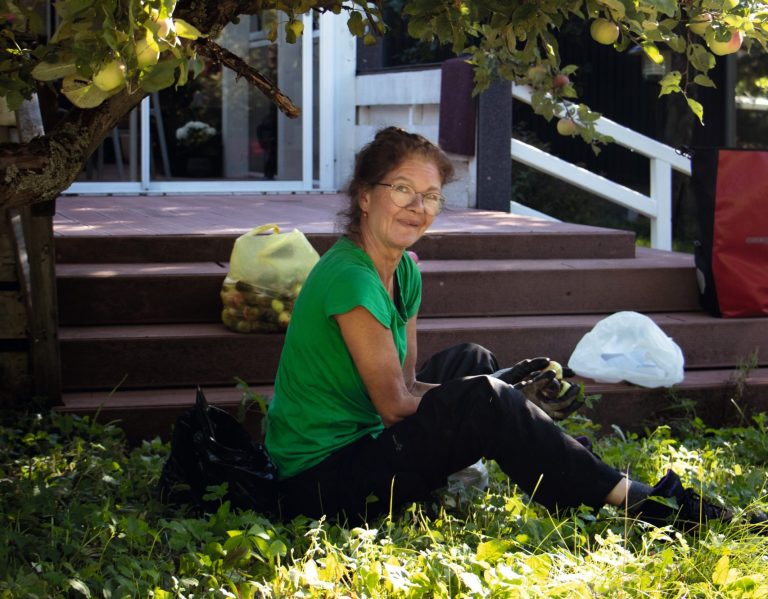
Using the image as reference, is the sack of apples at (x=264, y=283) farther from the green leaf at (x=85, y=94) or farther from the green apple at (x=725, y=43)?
the green leaf at (x=85, y=94)

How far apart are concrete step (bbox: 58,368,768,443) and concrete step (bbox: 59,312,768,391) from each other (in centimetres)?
8

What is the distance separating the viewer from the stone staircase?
16.9 feet

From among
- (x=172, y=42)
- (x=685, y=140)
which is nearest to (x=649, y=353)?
(x=172, y=42)

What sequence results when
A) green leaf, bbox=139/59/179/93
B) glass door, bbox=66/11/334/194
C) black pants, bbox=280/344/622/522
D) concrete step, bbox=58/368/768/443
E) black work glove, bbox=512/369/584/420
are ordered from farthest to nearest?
glass door, bbox=66/11/334/194 < concrete step, bbox=58/368/768/443 < black work glove, bbox=512/369/584/420 < black pants, bbox=280/344/622/522 < green leaf, bbox=139/59/179/93

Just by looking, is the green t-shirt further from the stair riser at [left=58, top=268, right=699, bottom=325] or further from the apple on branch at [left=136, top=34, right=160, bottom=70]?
the stair riser at [left=58, top=268, right=699, bottom=325]

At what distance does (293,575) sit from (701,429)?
9.02 ft

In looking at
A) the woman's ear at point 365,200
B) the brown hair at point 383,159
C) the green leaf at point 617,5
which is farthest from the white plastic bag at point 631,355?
the green leaf at point 617,5

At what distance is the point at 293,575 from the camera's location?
3.01 meters

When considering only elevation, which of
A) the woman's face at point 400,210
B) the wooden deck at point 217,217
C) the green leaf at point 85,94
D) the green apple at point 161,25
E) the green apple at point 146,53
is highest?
the green apple at point 161,25

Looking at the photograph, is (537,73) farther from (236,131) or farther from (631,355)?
(236,131)

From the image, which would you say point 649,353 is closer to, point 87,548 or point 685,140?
point 87,548

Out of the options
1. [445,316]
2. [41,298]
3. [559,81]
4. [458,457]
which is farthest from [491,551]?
[445,316]

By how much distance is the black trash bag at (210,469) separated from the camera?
3549mm

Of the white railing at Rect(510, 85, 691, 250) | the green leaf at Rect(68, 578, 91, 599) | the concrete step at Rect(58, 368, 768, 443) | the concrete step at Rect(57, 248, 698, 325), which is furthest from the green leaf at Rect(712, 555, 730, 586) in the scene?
the white railing at Rect(510, 85, 691, 250)
